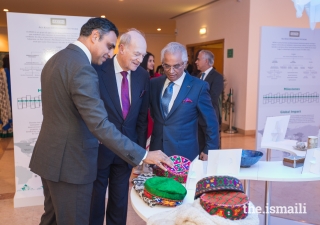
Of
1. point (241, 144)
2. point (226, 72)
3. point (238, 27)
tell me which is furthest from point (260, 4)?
point (241, 144)

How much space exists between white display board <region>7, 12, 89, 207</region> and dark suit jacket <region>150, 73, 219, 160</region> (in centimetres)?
123

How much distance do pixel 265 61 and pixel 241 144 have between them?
2.56m

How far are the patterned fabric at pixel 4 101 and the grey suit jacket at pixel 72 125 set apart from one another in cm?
518

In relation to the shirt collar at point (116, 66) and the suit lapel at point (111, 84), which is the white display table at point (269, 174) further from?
the shirt collar at point (116, 66)

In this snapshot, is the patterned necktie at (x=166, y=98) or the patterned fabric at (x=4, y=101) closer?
the patterned necktie at (x=166, y=98)

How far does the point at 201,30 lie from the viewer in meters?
9.08

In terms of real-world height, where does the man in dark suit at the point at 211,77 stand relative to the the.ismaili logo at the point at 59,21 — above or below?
below

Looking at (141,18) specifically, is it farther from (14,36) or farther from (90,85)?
(90,85)

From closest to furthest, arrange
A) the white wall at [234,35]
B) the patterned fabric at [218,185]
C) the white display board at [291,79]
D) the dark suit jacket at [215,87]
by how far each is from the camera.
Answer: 1. the patterned fabric at [218,185]
2. the white display board at [291,79]
3. the dark suit jacket at [215,87]
4. the white wall at [234,35]

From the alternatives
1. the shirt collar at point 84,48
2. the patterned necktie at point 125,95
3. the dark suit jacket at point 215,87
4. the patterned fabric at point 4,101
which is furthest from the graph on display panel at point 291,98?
the patterned fabric at point 4,101

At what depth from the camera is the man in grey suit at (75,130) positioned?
1.59 m

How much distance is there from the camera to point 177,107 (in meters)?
2.33

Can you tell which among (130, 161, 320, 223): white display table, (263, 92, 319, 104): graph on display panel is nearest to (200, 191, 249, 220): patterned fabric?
(130, 161, 320, 223): white display table

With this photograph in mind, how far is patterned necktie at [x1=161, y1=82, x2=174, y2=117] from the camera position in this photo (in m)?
2.36
